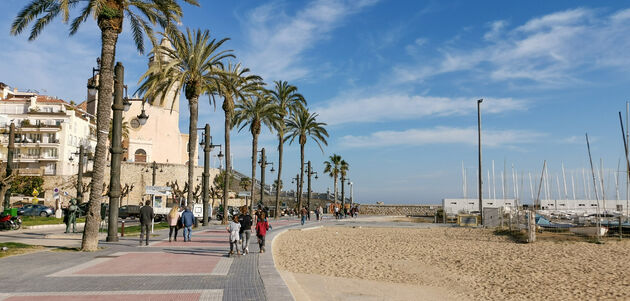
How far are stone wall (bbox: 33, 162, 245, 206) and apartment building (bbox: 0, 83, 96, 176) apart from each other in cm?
289

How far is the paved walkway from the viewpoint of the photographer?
856 centimetres

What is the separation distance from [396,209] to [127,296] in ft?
253

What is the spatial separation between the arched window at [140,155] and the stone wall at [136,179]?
15.2 metres

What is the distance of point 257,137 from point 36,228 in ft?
62.7

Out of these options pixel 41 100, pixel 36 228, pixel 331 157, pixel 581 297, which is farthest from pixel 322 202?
pixel 581 297

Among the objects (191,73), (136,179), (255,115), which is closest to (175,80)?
(191,73)

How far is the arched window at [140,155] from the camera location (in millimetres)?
90250

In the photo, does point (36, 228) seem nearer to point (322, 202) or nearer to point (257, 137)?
point (257, 137)

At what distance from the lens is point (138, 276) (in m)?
10.6

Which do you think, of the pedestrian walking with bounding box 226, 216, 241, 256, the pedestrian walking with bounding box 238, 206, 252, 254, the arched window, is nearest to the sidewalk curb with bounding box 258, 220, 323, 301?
the pedestrian walking with bounding box 226, 216, 241, 256

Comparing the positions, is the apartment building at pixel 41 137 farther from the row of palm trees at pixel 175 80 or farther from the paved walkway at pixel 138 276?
the paved walkway at pixel 138 276

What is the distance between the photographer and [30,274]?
1066 cm

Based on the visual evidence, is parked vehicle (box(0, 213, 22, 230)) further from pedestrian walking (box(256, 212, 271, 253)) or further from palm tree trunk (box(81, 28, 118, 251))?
pedestrian walking (box(256, 212, 271, 253))

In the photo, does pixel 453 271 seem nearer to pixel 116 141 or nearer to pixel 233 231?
pixel 233 231
